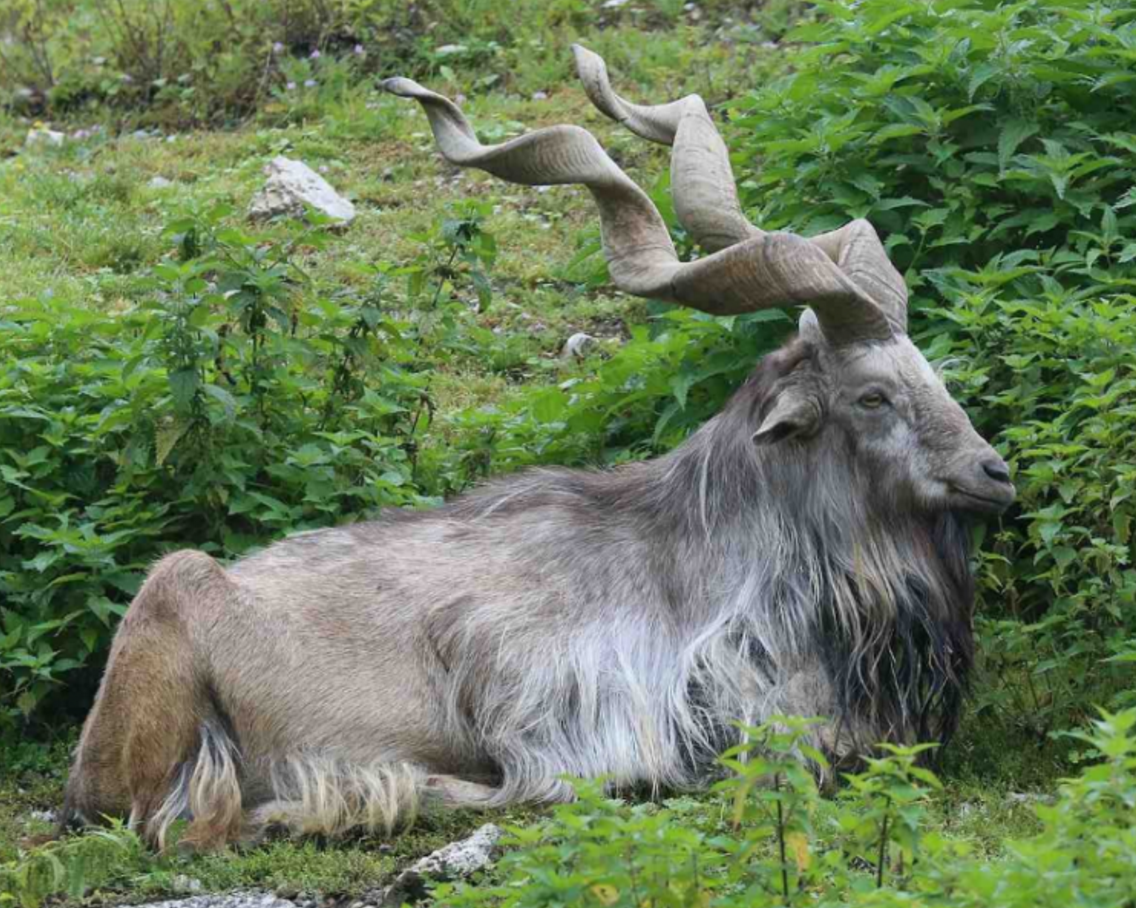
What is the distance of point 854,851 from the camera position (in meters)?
5.23

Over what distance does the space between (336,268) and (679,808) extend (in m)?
7.04

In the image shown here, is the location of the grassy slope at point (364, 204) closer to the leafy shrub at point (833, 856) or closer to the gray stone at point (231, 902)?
the gray stone at point (231, 902)

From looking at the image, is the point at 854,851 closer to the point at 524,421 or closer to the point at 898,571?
the point at 898,571

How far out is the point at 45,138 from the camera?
1533 centimetres

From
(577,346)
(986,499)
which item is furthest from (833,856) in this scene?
(577,346)

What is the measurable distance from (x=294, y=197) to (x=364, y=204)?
519 millimetres

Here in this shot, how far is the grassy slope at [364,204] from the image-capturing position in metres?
12.0

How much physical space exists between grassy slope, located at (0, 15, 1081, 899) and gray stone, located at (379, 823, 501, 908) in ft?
7.24

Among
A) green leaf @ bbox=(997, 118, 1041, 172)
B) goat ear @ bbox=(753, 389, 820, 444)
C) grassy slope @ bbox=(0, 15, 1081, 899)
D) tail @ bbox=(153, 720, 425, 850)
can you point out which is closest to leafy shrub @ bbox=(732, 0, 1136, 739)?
green leaf @ bbox=(997, 118, 1041, 172)

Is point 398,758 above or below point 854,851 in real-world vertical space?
below

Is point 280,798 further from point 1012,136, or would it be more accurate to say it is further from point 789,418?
point 1012,136

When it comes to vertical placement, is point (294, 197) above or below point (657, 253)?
below

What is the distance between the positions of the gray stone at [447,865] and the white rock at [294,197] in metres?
7.12

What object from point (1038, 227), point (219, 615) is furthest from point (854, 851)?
point (1038, 227)
